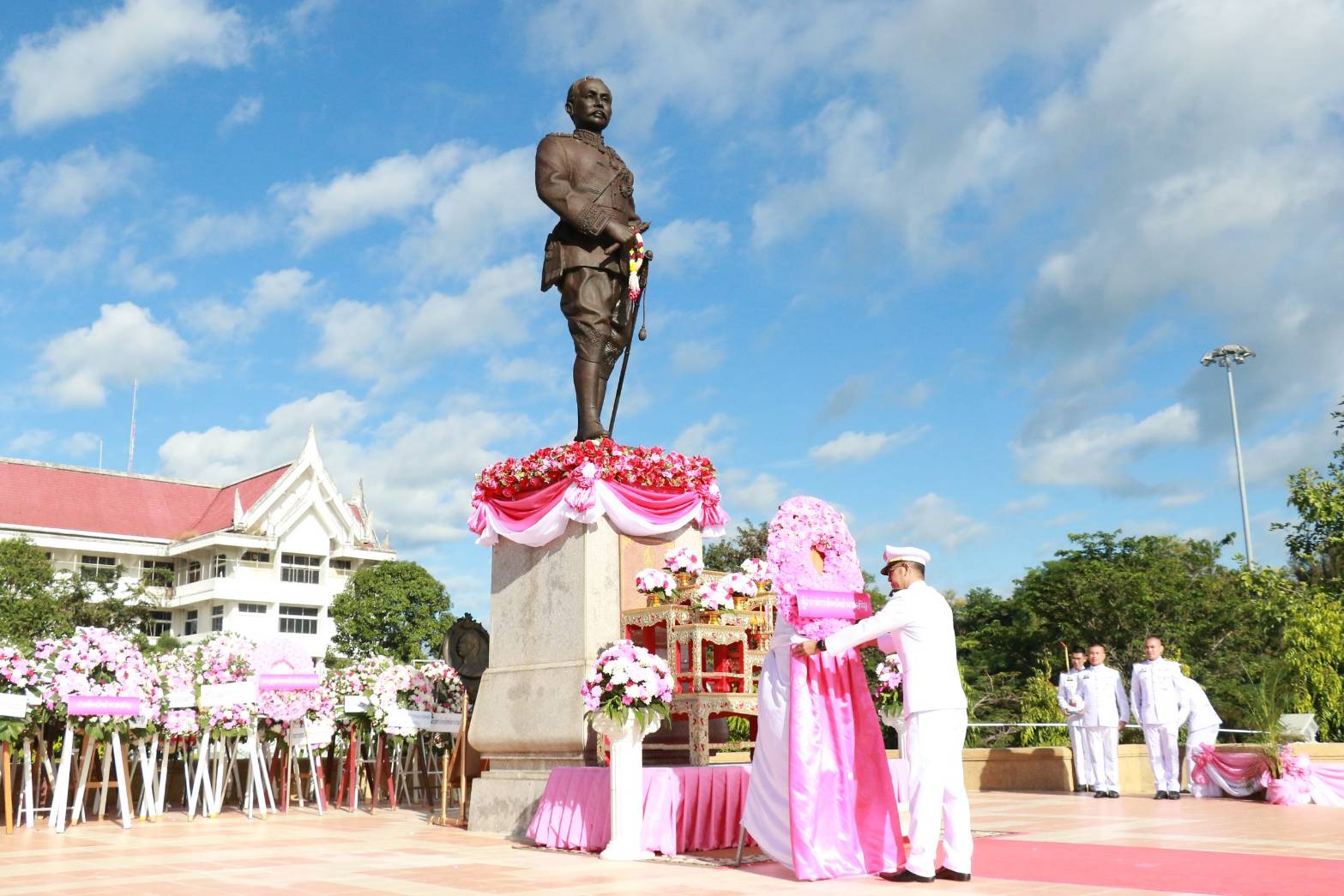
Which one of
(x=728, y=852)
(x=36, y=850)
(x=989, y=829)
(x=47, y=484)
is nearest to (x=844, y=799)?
(x=728, y=852)

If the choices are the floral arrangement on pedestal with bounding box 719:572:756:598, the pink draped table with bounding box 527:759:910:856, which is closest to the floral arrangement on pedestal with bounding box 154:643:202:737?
the pink draped table with bounding box 527:759:910:856

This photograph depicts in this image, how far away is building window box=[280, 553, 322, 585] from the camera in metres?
56.2

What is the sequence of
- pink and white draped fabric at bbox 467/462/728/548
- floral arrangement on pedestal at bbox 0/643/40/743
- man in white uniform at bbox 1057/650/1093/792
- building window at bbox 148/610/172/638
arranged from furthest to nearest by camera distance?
building window at bbox 148/610/172/638, man in white uniform at bbox 1057/650/1093/792, floral arrangement on pedestal at bbox 0/643/40/743, pink and white draped fabric at bbox 467/462/728/548

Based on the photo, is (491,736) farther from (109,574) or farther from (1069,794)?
(109,574)

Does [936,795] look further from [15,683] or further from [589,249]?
[15,683]

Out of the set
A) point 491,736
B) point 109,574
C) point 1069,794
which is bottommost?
point 1069,794

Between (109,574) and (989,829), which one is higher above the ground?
(109,574)

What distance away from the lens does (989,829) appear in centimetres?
911

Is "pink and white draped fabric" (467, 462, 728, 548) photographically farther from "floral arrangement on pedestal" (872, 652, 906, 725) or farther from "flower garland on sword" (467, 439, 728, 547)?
"floral arrangement on pedestal" (872, 652, 906, 725)

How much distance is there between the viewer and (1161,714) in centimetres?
1267

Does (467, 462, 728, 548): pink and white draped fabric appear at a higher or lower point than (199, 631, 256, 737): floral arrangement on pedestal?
higher

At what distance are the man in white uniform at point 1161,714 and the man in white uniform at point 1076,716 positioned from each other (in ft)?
2.10

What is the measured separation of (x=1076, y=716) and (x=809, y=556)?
7681mm

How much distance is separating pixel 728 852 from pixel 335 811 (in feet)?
20.4
